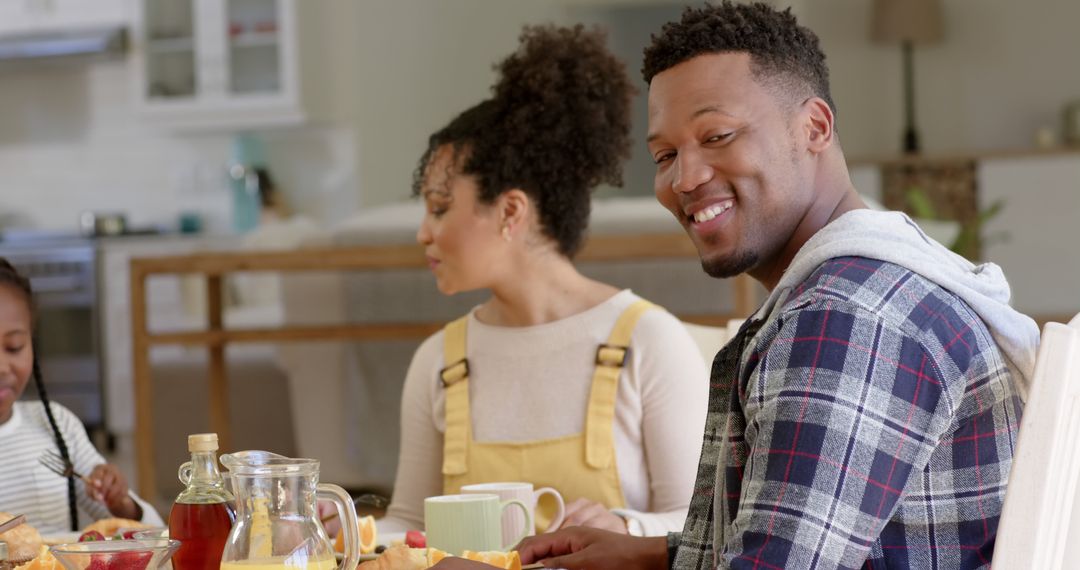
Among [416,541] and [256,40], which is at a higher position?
[256,40]

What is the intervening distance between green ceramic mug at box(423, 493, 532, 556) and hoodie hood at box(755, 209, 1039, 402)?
1.29 ft

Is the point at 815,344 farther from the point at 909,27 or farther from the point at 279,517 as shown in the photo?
the point at 909,27

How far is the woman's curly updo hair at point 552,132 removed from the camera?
6.42 ft

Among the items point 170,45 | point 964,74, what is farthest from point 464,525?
point 964,74

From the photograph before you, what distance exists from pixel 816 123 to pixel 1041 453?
319mm

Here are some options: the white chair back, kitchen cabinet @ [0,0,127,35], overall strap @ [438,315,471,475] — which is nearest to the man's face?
the white chair back

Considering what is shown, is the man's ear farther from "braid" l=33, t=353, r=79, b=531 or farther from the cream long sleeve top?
"braid" l=33, t=353, r=79, b=531

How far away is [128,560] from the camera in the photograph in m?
0.94

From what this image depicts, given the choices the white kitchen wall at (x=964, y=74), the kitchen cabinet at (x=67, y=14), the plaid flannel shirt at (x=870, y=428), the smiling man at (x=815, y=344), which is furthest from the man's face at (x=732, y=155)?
the white kitchen wall at (x=964, y=74)

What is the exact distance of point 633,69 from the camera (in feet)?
24.9

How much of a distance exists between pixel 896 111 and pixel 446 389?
684 centimetres

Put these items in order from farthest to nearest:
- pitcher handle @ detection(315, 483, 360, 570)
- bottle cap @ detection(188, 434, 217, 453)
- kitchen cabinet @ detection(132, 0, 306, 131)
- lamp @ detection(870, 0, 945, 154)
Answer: lamp @ detection(870, 0, 945, 154), kitchen cabinet @ detection(132, 0, 306, 131), bottle cap @ detection(188, 434, 217, 453), pitcher handle @ detection(315, 483, 360, 570)

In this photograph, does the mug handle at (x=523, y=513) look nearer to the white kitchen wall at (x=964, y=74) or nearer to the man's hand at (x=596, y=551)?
the man's hand at (x=596, y=551)

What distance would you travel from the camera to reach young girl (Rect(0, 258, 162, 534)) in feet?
5.61
